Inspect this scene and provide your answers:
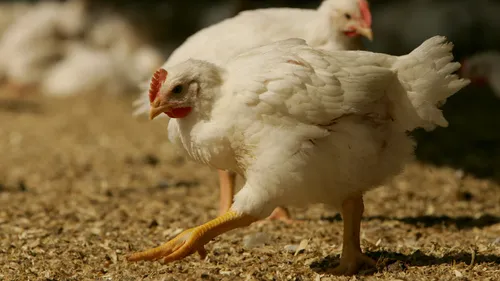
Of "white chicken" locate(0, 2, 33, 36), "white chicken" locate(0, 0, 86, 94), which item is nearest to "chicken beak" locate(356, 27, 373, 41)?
"white chicken" locate(0, 0, 86, 94)

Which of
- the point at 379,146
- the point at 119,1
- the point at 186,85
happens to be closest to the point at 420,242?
the point at 379,146

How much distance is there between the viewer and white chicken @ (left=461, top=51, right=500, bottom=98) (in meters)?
6.03

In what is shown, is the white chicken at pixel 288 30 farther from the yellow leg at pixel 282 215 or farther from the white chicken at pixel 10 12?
the white chicken at pixel 10 12

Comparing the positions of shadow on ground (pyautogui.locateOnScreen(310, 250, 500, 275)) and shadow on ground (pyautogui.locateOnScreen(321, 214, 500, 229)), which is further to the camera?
shadow on ground (pyautogui.locateOnScreen(321, 214, 500, 229))

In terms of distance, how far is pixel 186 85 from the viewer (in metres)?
3.22

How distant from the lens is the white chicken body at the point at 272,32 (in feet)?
14.1

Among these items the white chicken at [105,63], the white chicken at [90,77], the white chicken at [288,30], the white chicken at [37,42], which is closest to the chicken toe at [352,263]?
the white chicken at [288,30]

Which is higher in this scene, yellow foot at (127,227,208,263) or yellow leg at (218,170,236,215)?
yellow leg at (218,170,236,215)

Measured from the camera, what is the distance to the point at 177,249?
10.3ft

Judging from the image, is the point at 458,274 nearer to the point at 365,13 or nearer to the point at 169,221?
the point at 365,13

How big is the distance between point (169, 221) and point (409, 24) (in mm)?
7793

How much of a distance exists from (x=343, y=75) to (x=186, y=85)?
69 cm

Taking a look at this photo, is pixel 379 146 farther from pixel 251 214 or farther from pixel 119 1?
pixel 119 1

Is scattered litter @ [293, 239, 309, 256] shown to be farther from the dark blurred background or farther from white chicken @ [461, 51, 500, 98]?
the dark blurred background
